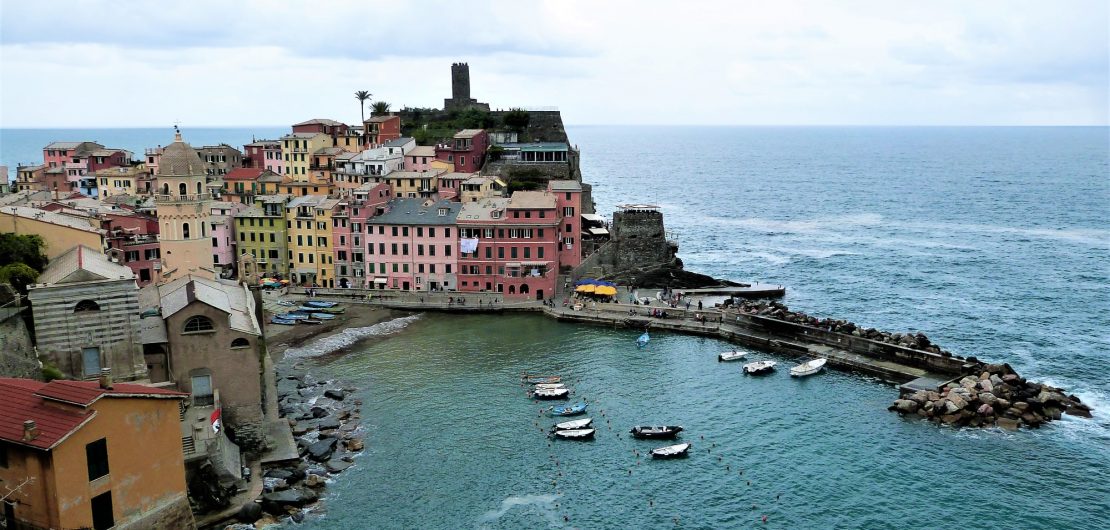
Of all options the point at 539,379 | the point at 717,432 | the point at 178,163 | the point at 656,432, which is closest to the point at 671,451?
the point at 656,432

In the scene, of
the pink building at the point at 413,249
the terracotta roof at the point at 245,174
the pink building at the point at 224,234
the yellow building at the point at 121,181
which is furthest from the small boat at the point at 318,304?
the yellow building at the point at 121,181

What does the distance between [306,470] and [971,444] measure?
41050mm

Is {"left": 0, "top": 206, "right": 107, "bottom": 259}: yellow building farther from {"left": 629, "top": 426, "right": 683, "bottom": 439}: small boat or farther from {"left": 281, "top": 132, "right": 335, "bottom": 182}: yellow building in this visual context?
{"left": 281, "top": 132, "right": 335, "bottom": 182}: yellow building

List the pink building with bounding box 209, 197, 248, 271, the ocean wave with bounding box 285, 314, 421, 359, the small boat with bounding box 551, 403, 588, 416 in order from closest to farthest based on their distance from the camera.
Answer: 1. the small boat with bounding box 551, 403, 588, 416
2. the ocean wave with bounding box 285, 314, 421, 359
3. the pink building with bounding box 209, 197, 248, 271

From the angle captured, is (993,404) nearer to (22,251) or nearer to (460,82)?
(22,251)

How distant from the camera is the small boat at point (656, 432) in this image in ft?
181

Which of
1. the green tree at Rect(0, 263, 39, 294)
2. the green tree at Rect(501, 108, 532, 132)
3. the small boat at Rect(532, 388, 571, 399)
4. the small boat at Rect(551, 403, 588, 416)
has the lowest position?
the small boat at Rect(551, 403, 588, 416)

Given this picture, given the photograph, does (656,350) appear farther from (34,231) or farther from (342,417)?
(34,231)

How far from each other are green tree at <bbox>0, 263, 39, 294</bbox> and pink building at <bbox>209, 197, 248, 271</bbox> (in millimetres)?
40203

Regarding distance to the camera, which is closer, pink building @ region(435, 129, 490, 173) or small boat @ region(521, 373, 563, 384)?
small boat @ region(521, 373, 563, 384)

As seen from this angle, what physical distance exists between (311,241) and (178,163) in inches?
1287

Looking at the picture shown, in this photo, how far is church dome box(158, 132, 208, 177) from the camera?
6103cm

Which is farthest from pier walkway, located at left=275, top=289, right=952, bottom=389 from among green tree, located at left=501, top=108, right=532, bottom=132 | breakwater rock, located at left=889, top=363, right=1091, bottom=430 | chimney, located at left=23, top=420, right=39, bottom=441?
green tree, located at left=501, top=108, right=532, bottom=132

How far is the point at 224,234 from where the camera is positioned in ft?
309
